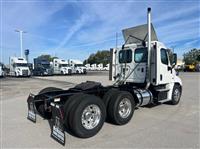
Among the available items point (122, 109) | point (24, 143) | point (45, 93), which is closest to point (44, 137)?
point (24, 143)

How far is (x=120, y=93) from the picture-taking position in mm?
5387

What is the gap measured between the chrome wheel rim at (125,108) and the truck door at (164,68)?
190 cm

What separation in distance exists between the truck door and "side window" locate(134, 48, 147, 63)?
1.78ft

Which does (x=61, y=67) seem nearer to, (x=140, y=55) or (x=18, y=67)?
(x=18, y=67)

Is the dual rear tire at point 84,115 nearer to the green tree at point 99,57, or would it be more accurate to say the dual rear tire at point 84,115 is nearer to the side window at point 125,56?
the side window at point 125,56

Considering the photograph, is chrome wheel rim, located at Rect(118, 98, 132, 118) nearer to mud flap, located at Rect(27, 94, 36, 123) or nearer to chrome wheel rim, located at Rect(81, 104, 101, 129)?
chrome wheel rim, located at Rect(81, 104, 101, 129)

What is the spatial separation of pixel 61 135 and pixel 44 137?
0.65 m

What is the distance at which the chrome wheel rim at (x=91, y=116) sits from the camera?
452cm

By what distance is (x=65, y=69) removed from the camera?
120 ft

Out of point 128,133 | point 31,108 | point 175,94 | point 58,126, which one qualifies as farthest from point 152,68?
point 31,108

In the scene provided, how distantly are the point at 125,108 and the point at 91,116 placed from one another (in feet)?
4.30

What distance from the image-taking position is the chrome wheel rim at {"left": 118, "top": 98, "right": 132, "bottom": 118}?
17.7ft

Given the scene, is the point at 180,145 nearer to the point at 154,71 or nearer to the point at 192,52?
the point at 154,71

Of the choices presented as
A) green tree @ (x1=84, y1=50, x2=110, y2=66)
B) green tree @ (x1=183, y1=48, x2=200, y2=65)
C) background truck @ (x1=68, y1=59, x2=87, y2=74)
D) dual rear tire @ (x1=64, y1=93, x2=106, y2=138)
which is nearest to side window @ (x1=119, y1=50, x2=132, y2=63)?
dual rear tire @ (x1=64, y1=93, x2=106, y2=138)
